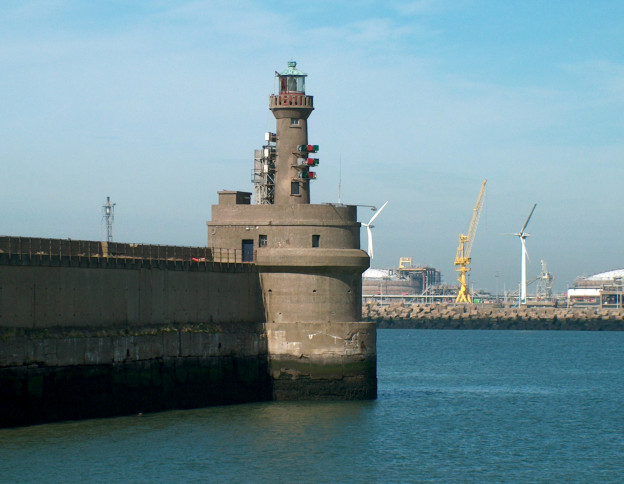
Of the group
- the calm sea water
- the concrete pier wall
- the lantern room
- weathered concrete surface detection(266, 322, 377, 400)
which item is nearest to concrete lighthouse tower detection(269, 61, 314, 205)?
the lantern room

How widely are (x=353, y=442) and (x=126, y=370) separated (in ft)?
37.3

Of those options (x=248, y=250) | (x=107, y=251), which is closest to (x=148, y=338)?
(x=107, y=251)

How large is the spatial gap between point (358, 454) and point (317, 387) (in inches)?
525

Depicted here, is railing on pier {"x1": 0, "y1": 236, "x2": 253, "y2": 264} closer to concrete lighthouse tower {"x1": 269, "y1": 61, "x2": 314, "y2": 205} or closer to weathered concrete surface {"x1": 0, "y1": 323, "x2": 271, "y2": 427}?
weathered concrete surface {"x1": 0, "y1": 323, "x2": 271, "y2": 427}

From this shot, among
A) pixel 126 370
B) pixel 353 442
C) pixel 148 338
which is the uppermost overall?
pixel 148 338

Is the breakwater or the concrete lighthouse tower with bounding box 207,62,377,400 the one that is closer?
the breakwater

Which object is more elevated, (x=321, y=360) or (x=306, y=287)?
(x=306, y=287)

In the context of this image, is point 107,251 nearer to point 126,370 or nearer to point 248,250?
point 126,370

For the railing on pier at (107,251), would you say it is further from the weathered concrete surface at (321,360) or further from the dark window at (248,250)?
the weathered concrete surface at (321,360)

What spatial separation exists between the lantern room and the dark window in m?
9.28

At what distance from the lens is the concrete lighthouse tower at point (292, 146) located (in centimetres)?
6631

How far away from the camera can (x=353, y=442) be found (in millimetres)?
50656

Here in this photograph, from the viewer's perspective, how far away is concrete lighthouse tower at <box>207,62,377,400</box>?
61656mm

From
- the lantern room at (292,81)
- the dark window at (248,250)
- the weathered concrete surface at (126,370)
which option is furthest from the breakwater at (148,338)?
the lantern room at (292,81)
